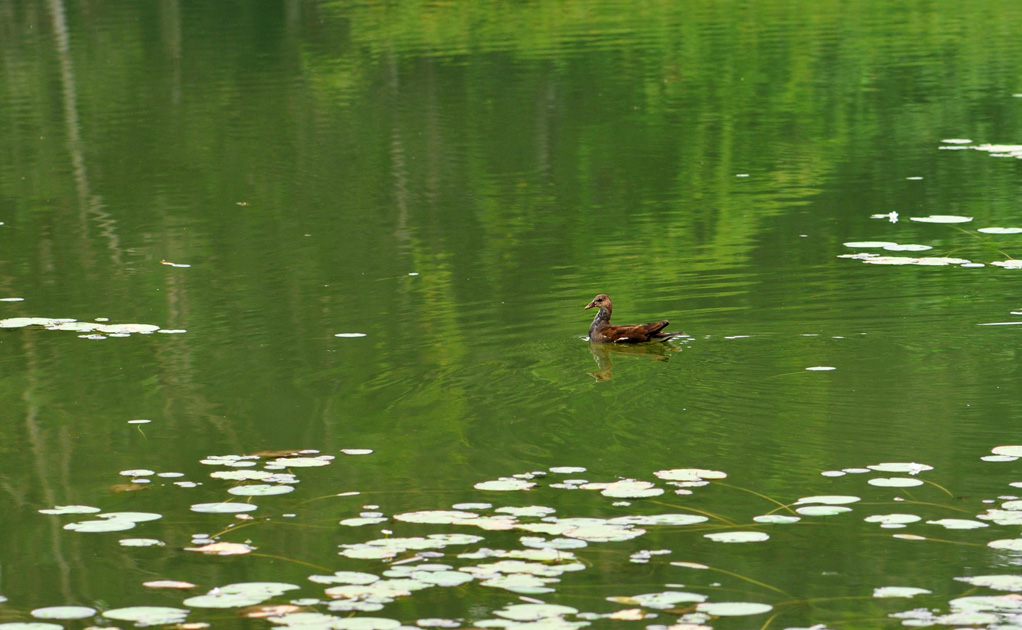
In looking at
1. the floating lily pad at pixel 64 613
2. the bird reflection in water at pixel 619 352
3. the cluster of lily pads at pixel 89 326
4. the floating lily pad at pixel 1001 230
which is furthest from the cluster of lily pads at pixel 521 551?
the floating lily pad at pixel 1001 230

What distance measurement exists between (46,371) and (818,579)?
20.6ft

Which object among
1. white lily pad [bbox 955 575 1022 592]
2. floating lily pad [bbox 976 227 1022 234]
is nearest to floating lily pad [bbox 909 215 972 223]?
floating lily pad [bbox 976 227 1022 234]

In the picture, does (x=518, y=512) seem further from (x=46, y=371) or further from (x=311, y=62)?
(x=311, y=62)

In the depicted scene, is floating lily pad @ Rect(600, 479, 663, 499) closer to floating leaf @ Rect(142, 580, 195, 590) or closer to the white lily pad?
the white lily pad

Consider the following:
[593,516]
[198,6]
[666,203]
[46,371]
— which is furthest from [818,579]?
[198,6]

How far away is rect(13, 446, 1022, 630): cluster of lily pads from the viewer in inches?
241

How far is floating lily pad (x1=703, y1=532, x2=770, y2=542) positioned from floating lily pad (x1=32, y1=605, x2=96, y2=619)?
2.70 m

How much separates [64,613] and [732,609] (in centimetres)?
272

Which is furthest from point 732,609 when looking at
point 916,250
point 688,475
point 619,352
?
point 916,250

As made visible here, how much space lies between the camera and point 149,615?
6.36 m

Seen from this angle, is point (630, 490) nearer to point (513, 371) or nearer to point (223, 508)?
point (223, 508)

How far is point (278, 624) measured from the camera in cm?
612

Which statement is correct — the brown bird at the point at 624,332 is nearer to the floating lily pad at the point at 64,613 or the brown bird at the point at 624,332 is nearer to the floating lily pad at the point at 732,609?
the floating lily pad at the point at 732,609

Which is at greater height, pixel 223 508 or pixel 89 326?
pixel 89 326
